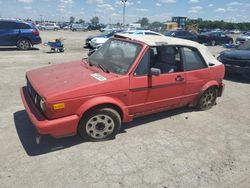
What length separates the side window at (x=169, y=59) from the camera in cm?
500

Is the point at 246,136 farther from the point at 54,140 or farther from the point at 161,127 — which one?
the point at 54,140

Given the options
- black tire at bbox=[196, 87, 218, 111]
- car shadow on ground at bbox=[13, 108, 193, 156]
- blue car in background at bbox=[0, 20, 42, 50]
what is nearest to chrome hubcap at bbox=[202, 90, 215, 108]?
black tire at bbox=[196, 87, 218, 111]

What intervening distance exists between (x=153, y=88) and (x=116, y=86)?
2.69 feet

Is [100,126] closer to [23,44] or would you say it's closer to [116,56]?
[116,56]

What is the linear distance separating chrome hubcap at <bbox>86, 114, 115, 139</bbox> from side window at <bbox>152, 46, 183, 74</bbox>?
60.9 inches

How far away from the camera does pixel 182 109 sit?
5957 millimetres

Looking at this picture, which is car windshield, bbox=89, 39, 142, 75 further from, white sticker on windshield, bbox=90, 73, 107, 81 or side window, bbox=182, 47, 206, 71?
side window, bbox=182, 47, 206, 71

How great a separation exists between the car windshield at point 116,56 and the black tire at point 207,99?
2123 mm

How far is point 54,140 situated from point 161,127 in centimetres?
203

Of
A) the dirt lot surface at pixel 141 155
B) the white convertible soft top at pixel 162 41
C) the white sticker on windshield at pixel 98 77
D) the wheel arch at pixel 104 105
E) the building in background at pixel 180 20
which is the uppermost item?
the building in background at pixel 180 20

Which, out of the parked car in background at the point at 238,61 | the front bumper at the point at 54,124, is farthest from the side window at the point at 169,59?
the parked car in background at the point at 238,61

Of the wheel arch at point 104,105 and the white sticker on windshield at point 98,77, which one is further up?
the white sticker on windshield at point 98,77

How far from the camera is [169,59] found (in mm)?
5152

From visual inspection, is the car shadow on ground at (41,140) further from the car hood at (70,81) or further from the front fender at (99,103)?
the car hood at (70,81)
